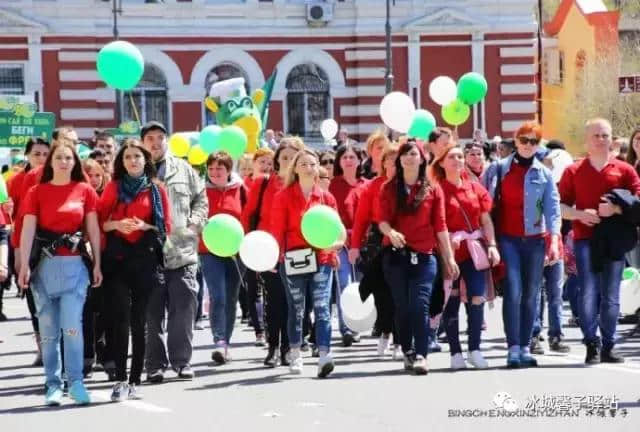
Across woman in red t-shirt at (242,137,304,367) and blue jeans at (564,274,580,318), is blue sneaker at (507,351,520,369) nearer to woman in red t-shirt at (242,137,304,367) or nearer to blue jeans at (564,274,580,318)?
woman in red t-shirt at (242,137,304,367)

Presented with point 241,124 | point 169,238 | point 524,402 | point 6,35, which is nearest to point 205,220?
point 169,238

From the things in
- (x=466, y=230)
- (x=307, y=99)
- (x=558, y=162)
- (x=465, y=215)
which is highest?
(x=307, y=99)

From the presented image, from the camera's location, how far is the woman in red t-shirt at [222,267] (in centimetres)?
1538

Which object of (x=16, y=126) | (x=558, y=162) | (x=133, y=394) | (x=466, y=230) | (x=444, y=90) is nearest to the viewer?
(x=133, y=394)

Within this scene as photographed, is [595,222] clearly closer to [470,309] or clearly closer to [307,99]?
[470,309]

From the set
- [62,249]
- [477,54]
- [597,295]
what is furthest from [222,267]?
[477,54]

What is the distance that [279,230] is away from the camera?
14.0 metres

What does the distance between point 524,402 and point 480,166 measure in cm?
514

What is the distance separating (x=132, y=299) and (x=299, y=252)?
1577 mm

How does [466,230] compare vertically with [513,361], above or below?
above

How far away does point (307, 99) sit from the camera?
4734 centimetres

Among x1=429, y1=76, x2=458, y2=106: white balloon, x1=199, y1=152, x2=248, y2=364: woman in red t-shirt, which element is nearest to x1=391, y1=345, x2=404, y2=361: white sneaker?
x1=199, y1=152, x2=248, y2=364: woman in red t-shirt

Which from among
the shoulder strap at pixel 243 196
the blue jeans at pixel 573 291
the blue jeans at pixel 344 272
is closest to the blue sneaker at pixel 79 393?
the shoulder strap at pixel 243 196

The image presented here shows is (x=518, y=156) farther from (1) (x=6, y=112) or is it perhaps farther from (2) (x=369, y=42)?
(2) (x=369, y=42)
